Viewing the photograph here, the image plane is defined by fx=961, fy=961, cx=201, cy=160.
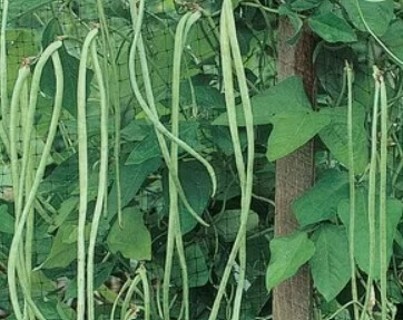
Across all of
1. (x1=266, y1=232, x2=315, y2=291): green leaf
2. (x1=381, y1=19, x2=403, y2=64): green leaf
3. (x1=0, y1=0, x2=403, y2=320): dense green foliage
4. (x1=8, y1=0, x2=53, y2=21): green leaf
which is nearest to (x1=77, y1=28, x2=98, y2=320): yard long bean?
(x1=0, y1=0, x2=403, y2=320): dense green foliage

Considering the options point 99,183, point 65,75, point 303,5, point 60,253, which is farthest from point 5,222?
point 303,5

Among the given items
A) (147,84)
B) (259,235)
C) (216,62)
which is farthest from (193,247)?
(147,84)

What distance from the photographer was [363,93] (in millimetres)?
1002

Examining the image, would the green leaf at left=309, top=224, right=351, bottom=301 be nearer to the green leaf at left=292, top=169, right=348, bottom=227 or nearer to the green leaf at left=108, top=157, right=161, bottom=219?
the green leaf at left=292, top=169, right=348, bottom=227

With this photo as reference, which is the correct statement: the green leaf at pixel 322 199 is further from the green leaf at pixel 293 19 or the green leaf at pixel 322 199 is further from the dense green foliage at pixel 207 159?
the green leaf at pixel 293 19

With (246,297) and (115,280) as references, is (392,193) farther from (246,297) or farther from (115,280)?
(115,280)

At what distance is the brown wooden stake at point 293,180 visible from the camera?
959 millimetres

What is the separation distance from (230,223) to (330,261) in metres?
0.24

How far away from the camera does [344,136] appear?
90 centimetres

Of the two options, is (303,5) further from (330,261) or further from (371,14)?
(330,261)

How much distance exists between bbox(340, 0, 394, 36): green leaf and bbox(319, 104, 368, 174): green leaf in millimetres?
76

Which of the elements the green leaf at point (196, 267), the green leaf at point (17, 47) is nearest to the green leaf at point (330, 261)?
the green leaf at point (196, 267)

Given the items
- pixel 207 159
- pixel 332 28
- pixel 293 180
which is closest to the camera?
pixel 332 28

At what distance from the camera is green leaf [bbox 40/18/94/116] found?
3.15 ft
